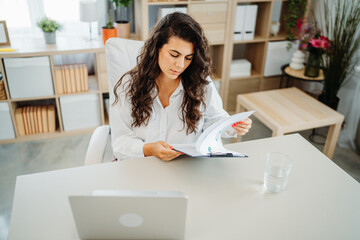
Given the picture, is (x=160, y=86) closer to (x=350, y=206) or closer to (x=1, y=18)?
(x=350, y=206)

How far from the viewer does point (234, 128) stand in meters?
1.42

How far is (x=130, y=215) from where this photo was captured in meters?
0.86

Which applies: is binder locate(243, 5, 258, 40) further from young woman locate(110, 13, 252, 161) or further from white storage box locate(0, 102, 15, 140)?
white storage box locate(0, 102, 15, 140)

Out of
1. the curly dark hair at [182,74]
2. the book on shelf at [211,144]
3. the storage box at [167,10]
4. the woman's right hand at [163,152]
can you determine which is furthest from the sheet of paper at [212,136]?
the storage box at [167,10]

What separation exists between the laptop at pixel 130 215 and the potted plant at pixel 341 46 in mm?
2173

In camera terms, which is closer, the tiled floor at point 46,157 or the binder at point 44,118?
the tiled floor at point 46,157

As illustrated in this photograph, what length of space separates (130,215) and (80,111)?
80.6 inches

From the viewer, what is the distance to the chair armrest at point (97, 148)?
4.47 ft

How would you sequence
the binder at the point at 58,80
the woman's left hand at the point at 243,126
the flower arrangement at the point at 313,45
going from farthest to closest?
the binder at the point at 58,80 → the flower arrangement at the point at 313,45 → the woman's left hand at the point at 243,126

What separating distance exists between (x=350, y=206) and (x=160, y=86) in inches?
35.8

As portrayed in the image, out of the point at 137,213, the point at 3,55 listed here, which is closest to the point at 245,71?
the point at 3,55

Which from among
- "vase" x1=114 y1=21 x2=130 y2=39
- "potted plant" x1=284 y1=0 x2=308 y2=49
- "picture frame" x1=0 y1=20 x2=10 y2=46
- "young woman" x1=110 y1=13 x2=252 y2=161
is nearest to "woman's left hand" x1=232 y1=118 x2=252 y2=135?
"young woman" x1=110 y1=13 x2=252 y2=161

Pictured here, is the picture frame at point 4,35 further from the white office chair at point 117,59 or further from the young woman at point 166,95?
the young woman at point 166,95

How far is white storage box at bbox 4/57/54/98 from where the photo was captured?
7.95ft
